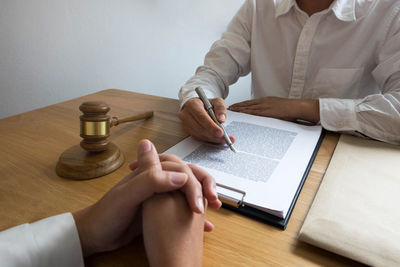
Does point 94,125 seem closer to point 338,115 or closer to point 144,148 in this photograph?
point 144,148

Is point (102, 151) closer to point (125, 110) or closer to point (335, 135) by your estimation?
point (125, 110)

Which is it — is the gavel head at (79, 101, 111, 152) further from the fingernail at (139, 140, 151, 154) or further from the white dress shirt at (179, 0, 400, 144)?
the white dress shirt at (179, 0, 400, 144)

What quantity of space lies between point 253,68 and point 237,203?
2.63ft

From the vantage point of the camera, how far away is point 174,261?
29 centimetres

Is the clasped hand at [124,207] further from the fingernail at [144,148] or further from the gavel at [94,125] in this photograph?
the gavel at [94,125]

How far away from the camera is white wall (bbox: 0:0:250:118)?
41.4 inches

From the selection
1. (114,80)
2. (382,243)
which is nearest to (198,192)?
(382,243)

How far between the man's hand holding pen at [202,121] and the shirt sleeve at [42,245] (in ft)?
1.10

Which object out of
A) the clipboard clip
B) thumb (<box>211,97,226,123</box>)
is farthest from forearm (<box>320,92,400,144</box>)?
the clipboard clip

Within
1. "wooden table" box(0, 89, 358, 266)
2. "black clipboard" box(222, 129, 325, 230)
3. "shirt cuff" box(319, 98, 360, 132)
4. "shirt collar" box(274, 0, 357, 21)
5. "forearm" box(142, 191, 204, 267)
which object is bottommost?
"wooden table" box(0, 89, 358, 266)

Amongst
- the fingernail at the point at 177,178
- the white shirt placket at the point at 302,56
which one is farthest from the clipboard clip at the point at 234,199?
the white shirt placket at the point at 302,56

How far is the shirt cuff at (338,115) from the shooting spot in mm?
667

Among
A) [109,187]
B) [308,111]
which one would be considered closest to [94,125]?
[109,187]

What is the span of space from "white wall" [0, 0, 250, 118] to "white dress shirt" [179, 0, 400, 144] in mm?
658
